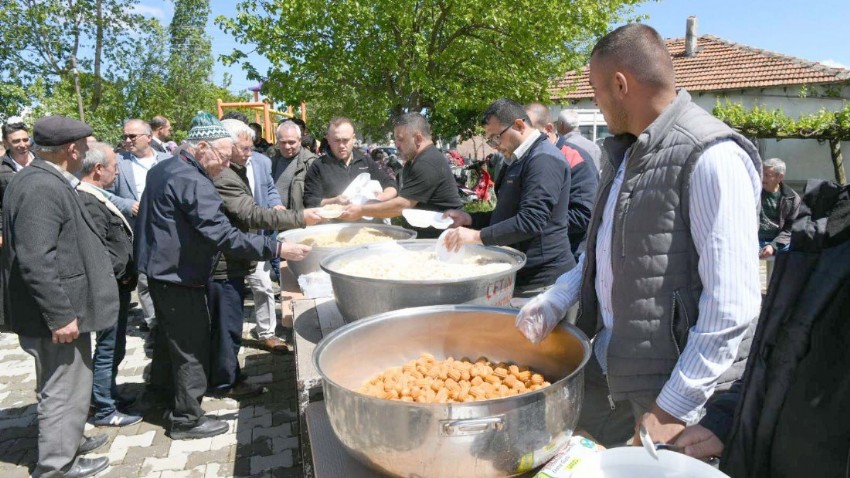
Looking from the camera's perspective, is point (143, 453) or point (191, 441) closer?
point (143, 453)

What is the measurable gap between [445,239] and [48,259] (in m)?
1.99

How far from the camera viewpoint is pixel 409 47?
1101 centimetres

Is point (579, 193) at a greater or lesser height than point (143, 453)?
greater

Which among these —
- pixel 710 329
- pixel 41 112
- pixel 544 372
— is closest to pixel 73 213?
pixel 544 372

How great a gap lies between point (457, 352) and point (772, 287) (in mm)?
972

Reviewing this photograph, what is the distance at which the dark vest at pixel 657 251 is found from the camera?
1.42 m

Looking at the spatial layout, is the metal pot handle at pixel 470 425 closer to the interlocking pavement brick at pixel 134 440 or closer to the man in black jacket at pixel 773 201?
the interlocking pavement brick at pixel 134 440

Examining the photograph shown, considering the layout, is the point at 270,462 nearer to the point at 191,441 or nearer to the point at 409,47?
the point at 191,441

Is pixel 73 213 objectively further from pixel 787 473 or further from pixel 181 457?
pixel 787 473

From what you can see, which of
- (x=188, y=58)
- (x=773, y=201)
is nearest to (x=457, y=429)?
(x=773, y=201)

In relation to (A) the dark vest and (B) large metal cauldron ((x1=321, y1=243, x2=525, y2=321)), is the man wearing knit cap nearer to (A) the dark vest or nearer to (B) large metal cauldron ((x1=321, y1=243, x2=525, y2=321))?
(B) large metal cauldron ((x1=321, y1=243, x2=525, y2=321))

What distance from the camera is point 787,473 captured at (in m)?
1.09

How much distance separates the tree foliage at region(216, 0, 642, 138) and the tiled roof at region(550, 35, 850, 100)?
17.9ft

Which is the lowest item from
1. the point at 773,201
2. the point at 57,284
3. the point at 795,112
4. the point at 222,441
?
the point at 222,441
